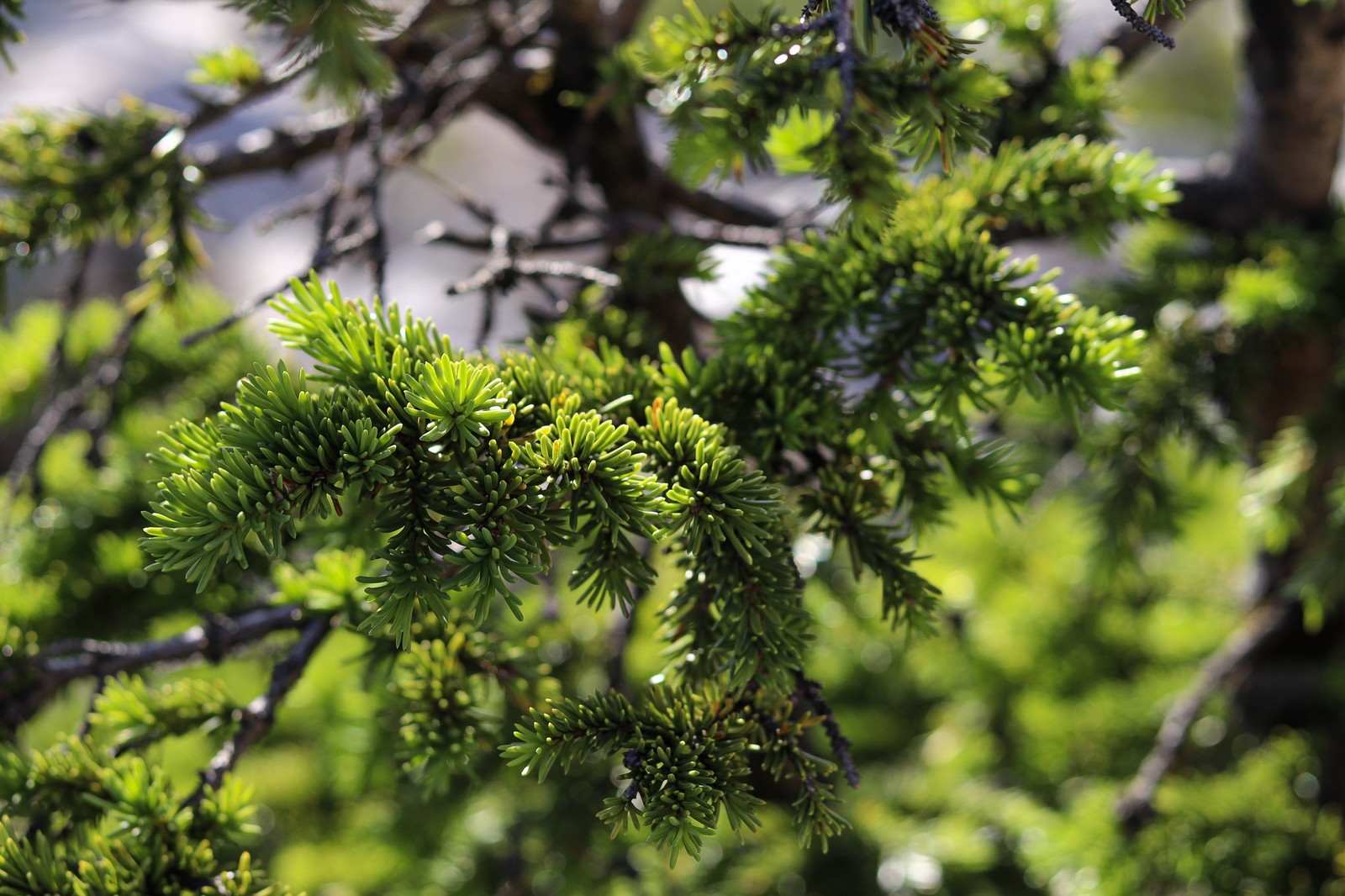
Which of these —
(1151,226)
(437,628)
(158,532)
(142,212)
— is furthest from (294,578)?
(1151,226)

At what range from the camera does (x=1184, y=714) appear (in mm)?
1075

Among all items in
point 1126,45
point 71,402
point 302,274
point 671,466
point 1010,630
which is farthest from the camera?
point 1010,630

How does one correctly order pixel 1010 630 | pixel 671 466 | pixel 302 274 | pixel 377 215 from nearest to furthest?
1. pixel 671 466
2. pixel 302 274
3. pixel 377 215
4. pixel 1010 630

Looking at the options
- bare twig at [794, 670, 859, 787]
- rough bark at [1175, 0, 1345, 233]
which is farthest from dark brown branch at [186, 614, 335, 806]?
rough bark at [1175, 0, 1345, 233]

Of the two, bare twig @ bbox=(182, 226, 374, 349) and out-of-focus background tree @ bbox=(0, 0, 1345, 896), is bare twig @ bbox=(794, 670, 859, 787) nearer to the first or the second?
out-of-focus background tree @ bbox=(0, 0, 1345, 896)

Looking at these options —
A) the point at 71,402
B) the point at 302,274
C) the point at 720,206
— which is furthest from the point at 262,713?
the point at 720,206

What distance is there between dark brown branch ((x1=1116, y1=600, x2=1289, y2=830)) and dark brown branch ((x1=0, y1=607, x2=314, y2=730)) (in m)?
0.94

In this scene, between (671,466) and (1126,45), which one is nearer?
(671,466)

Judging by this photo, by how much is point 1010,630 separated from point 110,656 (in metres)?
1.27

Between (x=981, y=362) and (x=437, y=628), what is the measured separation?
16.1 inches

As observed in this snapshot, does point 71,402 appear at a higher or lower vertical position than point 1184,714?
higher

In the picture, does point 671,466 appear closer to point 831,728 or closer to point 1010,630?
point 831,728

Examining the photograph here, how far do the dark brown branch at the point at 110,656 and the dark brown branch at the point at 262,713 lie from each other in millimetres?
37

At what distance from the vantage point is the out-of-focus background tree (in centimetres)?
95
